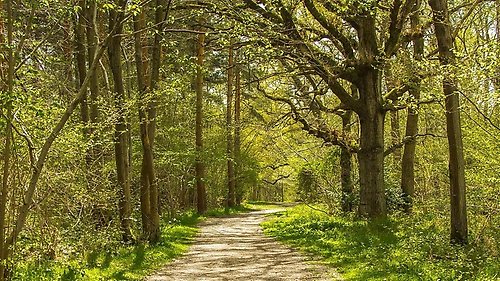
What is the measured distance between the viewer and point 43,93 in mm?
9805

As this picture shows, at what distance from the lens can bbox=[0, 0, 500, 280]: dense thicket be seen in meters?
7.55

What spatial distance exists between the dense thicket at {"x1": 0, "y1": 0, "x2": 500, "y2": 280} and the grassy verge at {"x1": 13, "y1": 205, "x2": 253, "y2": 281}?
0.96ft

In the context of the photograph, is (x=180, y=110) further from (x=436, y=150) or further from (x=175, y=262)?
(x=175, y=262)

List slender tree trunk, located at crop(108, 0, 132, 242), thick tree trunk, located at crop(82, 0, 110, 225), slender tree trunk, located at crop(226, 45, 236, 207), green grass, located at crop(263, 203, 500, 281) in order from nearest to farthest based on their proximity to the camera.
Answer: green grass, located at crop(263, 203, 500, 281), thick tree trunk, located at crop(82, 0, 110, 225), slender tree trunk, located at crop(108, 0, 132, 242), slender tree trunk, located at crop(226, 45, 236, 207)

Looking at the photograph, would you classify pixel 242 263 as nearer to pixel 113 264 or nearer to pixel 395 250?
pixel 113 264

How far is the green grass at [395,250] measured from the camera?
821 cm

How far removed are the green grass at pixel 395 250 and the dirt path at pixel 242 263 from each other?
1.67 feet

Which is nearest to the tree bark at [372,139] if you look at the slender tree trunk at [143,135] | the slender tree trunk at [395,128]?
the slender tree trunk at [395,128]

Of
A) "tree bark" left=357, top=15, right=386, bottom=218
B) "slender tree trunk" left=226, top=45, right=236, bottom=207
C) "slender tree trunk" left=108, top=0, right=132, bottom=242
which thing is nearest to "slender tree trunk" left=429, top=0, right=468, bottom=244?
"tree bark" left=357, top=15, right=386, bottom=218

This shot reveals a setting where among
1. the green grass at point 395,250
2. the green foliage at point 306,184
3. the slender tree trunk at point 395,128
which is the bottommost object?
the green grass at point 395,250

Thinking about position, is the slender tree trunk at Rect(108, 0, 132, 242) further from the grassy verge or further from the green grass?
the green grass

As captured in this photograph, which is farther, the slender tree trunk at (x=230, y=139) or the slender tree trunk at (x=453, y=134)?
the slender tree trunk at (x=230, y=139)

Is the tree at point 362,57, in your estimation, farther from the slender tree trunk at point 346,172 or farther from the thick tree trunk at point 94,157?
the slender tree trunk at point 346,172

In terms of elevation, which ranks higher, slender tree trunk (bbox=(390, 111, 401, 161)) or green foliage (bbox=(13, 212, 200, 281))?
slender tree trunk (bbox=(390, 111, 401, 161))
